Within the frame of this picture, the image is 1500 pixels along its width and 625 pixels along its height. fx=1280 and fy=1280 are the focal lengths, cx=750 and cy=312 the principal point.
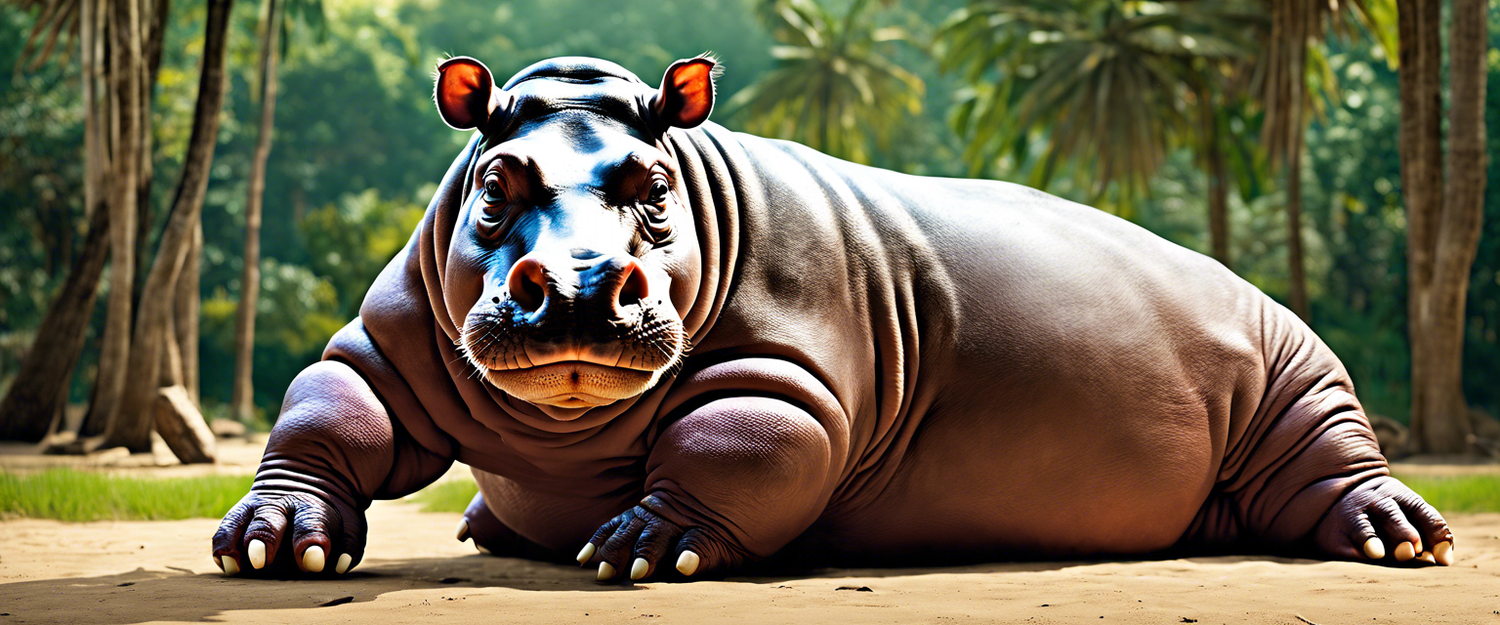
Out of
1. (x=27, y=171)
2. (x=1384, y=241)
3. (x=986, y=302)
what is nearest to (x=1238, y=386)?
(x=986, y=302)

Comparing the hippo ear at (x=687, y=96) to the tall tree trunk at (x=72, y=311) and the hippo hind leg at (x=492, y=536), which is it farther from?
the tall tree trunk at (x=72, y=311)

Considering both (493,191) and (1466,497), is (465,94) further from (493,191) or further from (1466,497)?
(1466,497)

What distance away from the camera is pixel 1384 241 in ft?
90.9

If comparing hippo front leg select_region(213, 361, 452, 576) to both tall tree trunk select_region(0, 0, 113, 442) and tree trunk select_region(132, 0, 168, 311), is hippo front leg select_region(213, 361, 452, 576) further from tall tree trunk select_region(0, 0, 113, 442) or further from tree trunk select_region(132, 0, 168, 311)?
tall tree trunk select_region(0, 0, 113, 442)

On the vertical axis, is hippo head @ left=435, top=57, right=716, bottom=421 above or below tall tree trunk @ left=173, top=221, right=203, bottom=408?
above

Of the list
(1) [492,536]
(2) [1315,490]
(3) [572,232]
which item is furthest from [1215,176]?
(3) [572,232]

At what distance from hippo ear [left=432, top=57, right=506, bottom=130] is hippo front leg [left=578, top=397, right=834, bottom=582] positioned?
1.10 meters

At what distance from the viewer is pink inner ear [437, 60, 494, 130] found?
147 inches

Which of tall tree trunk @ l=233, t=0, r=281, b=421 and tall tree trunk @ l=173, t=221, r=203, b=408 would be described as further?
tall tree trunk @ l=233, t=0, r=281, b=421

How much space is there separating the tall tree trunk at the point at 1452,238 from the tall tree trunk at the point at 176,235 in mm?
11506

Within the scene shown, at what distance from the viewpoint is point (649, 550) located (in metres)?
3.50

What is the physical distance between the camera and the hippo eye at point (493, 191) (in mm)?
3570

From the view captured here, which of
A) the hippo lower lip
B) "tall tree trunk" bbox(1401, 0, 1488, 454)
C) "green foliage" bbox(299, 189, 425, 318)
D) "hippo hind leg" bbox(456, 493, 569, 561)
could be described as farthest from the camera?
"green foliage" bbox(299, 189, 425, 318)

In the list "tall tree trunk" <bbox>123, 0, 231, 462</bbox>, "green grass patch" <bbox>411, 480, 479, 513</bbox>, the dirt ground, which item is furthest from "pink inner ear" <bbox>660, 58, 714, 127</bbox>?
"tall tree trunk" <bbox>123, 0, 231, 462</bbox>
